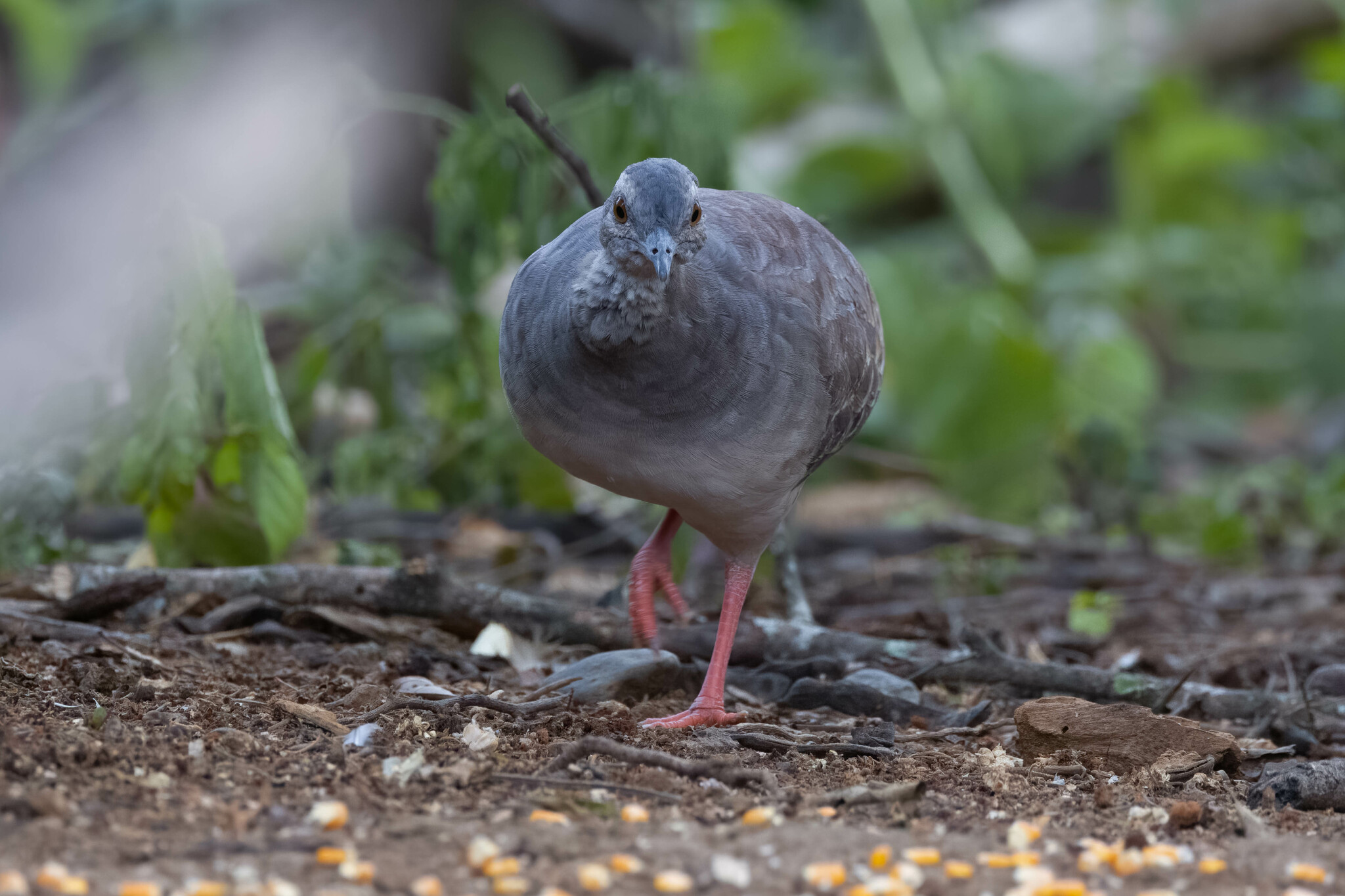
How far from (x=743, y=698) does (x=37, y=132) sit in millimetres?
6533

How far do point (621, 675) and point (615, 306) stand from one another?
44.3 inches

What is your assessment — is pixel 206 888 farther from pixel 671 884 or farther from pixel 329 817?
pixel 671 884

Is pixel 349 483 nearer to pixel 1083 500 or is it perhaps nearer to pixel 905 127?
pixel 1083 500

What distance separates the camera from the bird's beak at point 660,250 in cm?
307

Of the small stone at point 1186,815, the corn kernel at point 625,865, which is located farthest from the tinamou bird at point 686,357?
the small stone at point 1186,815

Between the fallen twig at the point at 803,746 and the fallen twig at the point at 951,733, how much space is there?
162 millimetres

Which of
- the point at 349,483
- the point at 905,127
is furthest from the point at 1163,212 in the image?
the point at 349,483

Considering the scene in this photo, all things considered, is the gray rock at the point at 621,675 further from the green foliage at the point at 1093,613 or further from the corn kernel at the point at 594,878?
the green foliage at the point at 1093,613

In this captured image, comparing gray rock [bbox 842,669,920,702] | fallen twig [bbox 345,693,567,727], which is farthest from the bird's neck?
gray rock [bbox 842,669,920,702]

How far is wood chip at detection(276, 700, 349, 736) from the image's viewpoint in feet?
10.5

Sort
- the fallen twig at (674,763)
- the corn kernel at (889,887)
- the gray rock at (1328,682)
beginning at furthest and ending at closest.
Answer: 1. the gray rock at (1328,682)
2. the fallen twig at (674,763)
3. the corn kernel at (889,887)

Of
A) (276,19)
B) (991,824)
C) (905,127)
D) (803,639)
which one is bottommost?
(991,824)

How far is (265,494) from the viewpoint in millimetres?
4223

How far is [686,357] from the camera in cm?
332
